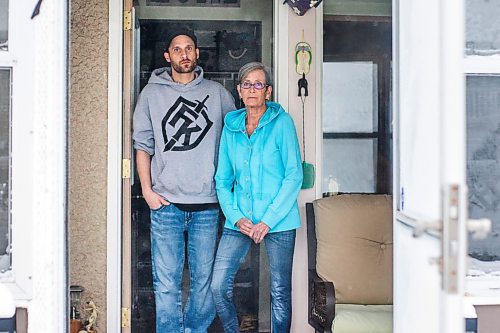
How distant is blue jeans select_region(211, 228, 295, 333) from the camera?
447 cm

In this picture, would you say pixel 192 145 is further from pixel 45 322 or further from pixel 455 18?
pixel 455 18

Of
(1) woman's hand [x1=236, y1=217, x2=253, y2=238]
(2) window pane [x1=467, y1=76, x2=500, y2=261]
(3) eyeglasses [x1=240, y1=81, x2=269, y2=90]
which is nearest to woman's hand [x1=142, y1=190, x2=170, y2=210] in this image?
(1) woman's hand [x1=236, y1=217, x2=253, y2=238]

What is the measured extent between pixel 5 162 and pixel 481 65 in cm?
195

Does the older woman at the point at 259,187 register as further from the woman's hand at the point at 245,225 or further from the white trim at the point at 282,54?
the white trim at the point at 282,54

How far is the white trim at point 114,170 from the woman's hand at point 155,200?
0.21 meters

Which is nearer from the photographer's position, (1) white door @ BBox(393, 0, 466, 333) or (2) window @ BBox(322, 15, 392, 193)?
(1) white door @ BBox(393, 0, 466, 333)

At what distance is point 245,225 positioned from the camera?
4.39 meters

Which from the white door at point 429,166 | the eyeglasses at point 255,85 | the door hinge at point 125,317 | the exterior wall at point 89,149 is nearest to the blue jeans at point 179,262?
the door hinge at point 125,317

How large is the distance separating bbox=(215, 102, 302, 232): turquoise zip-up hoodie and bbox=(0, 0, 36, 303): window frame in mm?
1478

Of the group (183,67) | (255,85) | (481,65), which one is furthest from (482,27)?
(183,67)

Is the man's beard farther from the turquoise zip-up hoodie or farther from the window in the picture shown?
the window

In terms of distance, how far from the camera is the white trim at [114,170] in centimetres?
464

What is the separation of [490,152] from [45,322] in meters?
1.89

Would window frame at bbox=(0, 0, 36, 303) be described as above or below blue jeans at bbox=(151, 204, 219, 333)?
above
